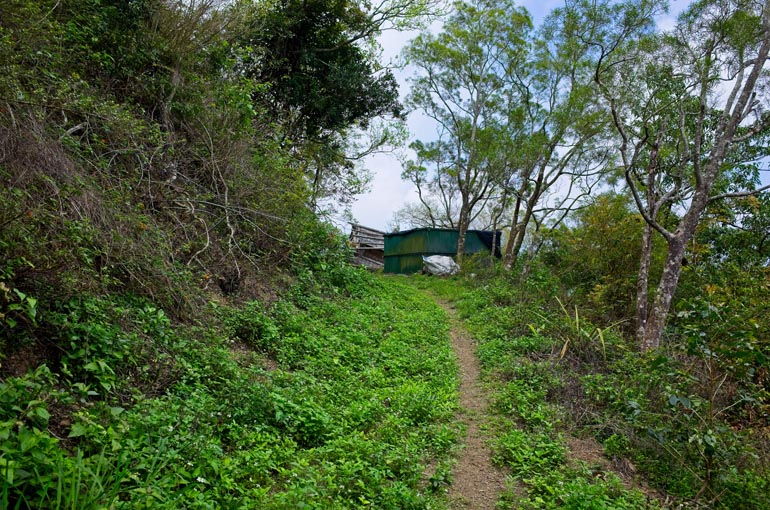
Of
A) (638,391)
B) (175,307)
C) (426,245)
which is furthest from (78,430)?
(426,245)

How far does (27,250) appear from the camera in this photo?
129 inches

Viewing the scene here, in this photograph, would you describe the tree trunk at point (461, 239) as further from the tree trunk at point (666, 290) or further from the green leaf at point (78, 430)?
the green leaf at point (78, 430)

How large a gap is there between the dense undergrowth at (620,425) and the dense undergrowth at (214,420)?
0.81 meters

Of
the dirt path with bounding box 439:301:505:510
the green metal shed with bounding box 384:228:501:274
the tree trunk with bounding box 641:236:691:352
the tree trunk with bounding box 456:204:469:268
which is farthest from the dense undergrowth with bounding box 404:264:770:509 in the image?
the green metal shed with bounding box 384:228:501:274

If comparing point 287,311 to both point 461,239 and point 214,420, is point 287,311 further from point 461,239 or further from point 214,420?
point 461,239

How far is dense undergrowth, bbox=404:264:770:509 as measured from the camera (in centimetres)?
376

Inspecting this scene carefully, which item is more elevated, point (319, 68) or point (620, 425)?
point (319, 68)

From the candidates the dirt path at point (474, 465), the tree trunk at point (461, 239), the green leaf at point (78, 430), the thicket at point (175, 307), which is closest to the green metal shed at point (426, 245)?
the tree trunk at point (461, 239)

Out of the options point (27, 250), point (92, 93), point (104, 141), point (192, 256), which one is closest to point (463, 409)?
point (192, 256)

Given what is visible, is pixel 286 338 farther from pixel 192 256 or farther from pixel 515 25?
pixel 515 25

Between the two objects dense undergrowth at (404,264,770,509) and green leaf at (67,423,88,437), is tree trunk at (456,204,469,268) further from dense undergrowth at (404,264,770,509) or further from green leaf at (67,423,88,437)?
green leaf at (67,423,88,437)

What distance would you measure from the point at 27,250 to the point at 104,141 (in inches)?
121

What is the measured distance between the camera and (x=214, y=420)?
344cm

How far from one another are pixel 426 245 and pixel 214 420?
51.8ft
